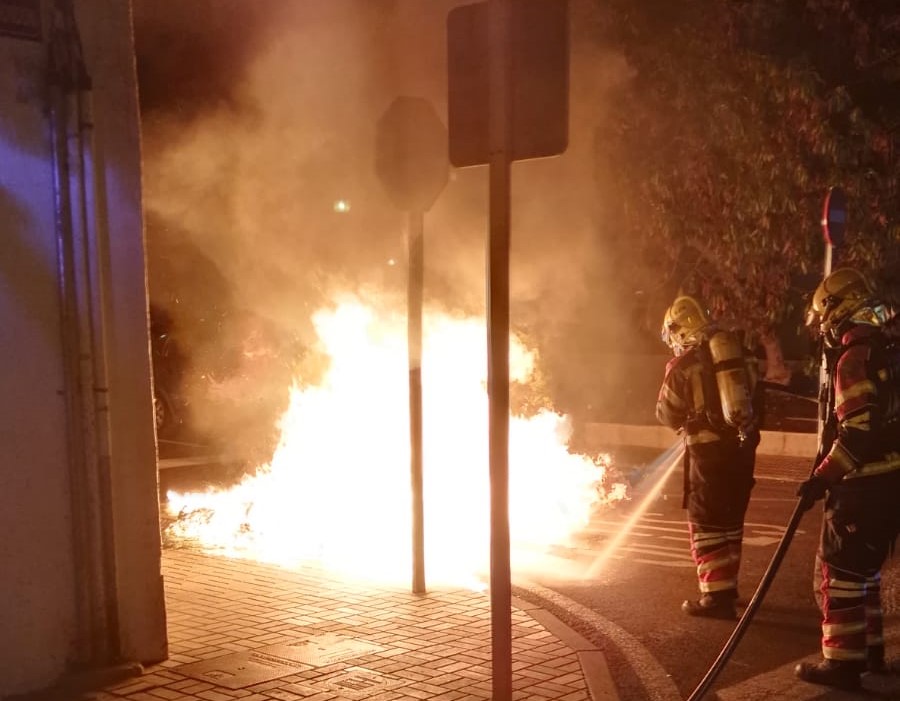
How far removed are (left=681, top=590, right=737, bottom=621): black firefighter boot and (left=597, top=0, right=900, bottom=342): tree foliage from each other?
Answer: 7.16 metres

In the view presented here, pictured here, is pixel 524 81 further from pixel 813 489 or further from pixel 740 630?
pixel 740 630

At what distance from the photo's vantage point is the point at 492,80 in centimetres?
395

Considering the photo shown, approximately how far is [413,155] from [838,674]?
396 centimetres

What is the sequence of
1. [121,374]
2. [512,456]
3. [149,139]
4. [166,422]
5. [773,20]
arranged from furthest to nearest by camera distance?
[166,422]
[773,20]
[149,139]
[512,456]
[121,374]

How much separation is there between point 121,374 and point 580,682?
2679 mm

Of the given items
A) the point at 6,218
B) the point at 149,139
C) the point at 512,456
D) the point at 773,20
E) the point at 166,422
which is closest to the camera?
the point at 6,218

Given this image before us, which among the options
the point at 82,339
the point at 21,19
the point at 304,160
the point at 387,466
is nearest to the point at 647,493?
the point at 387,466

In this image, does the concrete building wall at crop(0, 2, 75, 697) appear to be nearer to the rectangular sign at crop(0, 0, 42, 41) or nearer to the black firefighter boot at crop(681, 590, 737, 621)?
the rectangular sign at crop(0, 0, 42, 41)

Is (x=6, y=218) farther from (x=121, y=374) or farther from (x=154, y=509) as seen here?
(x=154, y=509)

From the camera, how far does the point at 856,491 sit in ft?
16.5

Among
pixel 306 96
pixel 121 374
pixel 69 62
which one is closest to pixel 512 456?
pixel 306 96

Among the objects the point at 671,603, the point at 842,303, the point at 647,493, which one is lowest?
the point at 647,493

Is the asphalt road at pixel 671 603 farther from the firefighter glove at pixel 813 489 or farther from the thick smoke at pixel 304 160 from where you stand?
the thick smoke at pixel 304 160

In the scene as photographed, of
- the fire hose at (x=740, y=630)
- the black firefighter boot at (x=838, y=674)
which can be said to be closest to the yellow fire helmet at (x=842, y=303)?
the fire hose at (x=740, y=630)
